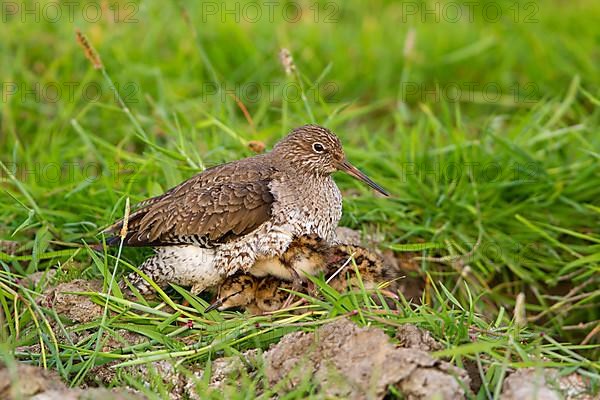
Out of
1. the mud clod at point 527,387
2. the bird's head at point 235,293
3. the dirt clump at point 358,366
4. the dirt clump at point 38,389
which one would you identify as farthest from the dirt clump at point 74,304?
the mud clod at point 527,387

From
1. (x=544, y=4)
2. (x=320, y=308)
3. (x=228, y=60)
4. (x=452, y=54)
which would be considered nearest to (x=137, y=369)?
(x=320, y=308)

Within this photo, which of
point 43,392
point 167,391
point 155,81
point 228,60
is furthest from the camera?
point 228,60

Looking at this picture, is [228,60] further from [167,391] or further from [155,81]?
[167,391]

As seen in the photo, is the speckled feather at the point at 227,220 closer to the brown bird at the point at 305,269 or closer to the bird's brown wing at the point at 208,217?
the bird's brown wing at the point at 208,217

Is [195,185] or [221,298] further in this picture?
[195,185]

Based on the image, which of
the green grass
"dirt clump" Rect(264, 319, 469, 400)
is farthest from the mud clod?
"dirt clump" Rect(264, 319, 469, 400)
